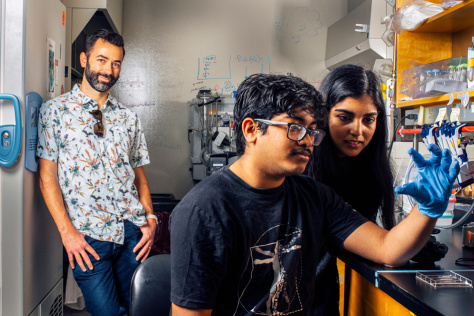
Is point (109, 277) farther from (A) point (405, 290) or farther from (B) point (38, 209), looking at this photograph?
(A) point (405, 290)

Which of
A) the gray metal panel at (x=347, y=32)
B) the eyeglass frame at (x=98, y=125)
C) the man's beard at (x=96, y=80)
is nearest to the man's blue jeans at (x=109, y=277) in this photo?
the eyeglass frame at (x=98, y=125)

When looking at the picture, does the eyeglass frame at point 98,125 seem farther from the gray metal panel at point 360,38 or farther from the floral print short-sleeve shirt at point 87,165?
the gray metal panel at point 360,38

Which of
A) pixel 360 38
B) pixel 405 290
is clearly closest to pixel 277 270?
pixel 405 290

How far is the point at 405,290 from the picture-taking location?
898mm

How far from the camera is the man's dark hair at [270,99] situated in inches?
40.5

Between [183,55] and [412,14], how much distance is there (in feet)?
9.07

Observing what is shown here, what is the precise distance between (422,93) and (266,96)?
96 centimetres

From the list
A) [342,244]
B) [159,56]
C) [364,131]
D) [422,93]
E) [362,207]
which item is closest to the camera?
[342,244]

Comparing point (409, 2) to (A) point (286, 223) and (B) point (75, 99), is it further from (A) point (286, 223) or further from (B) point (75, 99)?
(B) point (75, 99)

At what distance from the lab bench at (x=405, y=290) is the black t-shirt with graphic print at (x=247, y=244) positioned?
0.15m

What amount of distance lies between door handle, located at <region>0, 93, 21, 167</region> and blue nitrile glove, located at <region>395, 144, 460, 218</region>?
4.82ft

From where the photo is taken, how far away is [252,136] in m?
1.06

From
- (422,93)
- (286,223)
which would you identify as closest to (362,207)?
(286,223)

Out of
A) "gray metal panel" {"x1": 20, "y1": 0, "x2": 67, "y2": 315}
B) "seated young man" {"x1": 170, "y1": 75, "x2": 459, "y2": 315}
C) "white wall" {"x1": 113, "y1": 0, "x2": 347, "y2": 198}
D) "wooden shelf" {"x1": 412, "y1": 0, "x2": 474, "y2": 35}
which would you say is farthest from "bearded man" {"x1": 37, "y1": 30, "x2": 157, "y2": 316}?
"white wall" {"x1": 113, "y1": 0, "x2": 347, "y2": 198}
